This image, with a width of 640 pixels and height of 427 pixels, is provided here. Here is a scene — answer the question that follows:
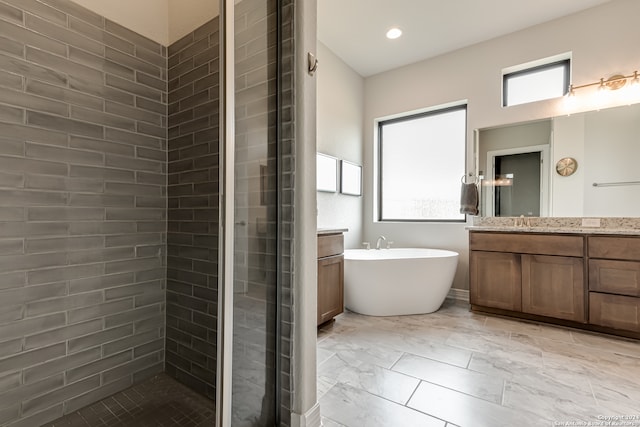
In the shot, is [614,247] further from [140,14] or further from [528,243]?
[140,14]

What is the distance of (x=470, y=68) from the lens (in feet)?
10.9

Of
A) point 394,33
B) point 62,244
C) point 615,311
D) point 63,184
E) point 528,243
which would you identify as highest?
point 394,33

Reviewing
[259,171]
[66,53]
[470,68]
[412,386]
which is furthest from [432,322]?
[66,53]

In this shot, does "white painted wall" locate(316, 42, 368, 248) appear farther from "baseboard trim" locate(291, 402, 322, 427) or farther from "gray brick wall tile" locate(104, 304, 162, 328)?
"baseboard trim" locate(291, 402, 322, 427)

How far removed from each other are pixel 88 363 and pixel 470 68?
421cm

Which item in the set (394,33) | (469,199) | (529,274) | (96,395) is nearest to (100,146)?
(96,395)

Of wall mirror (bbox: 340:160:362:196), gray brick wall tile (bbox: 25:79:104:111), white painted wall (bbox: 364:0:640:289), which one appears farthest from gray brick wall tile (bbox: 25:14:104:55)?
white painted wall (bbox: 364:0:640:289)

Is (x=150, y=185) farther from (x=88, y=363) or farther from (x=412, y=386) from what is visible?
(x=412, y=386)

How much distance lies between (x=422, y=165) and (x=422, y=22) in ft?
5.19

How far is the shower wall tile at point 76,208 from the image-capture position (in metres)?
1.36

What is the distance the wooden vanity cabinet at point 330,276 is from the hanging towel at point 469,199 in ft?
5.07

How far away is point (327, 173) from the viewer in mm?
3281

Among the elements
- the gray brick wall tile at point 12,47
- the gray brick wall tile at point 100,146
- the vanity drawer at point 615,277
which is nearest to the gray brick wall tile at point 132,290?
the gray brick wall tile at point 100,146

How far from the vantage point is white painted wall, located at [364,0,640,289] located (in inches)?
103
